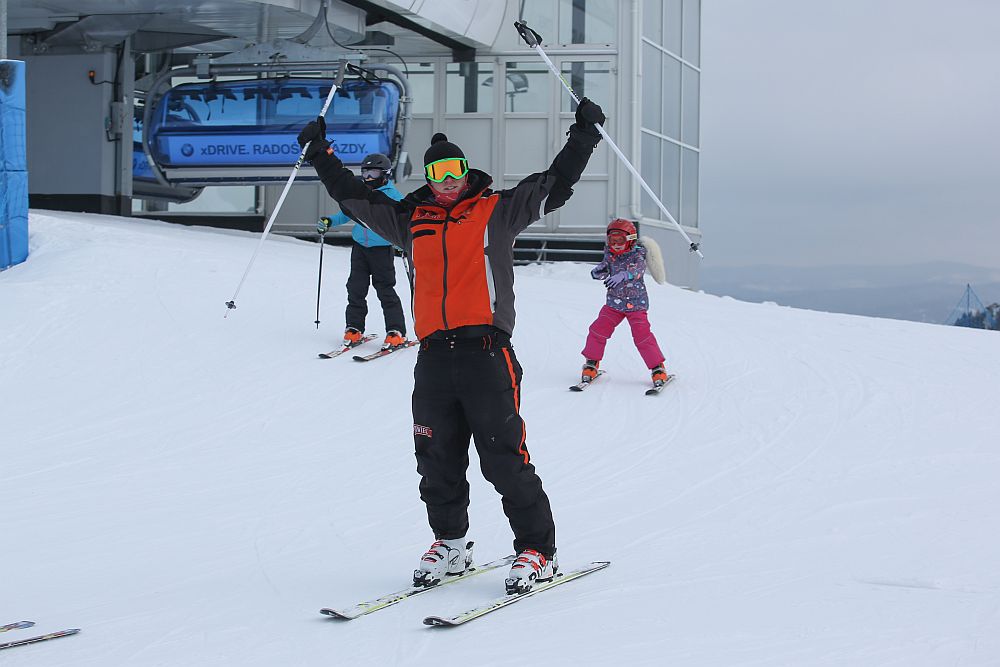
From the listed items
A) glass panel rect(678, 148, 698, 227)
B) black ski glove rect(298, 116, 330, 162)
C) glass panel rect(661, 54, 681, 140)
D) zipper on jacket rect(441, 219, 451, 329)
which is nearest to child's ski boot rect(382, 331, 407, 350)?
black ski glove rect(298, 116, 330, 162)

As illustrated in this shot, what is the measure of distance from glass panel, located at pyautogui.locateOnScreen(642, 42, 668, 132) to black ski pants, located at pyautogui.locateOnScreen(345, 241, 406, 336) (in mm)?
12490

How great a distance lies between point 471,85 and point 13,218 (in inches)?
445

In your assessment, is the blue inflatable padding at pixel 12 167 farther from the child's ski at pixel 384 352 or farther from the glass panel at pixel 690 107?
the glass panel at pixel 690 107

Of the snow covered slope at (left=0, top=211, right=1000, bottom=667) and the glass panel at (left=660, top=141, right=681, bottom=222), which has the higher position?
the glass panel at (left=660, top=141, right=681, bottom=222)

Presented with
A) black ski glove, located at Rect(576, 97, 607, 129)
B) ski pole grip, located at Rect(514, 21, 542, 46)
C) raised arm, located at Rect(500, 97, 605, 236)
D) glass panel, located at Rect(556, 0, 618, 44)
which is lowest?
raised arm, located at Rect(500, 97, 605, 236)

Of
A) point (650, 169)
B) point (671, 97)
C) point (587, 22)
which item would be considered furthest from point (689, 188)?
point (587, 22)

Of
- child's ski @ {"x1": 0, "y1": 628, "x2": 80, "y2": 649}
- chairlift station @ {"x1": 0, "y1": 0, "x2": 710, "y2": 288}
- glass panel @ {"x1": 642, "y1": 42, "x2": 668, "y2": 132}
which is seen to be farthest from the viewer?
glass panel @ {"x1": 642, "y1": 42, "x2": 668, "y2": 132}

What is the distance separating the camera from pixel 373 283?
9508 millimetres

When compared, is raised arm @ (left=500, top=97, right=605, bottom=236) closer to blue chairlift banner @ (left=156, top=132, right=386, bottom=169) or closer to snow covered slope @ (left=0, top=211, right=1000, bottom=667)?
snow covered slope @ (left=0, top=211, right=1000, bottom=667)

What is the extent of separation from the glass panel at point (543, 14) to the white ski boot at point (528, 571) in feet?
56.4

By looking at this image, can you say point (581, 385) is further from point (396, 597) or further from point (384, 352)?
point (396, 597)

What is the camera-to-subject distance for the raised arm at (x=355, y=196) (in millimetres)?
4098

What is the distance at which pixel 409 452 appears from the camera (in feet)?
22.0

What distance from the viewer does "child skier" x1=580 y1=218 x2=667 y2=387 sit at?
333 inches
